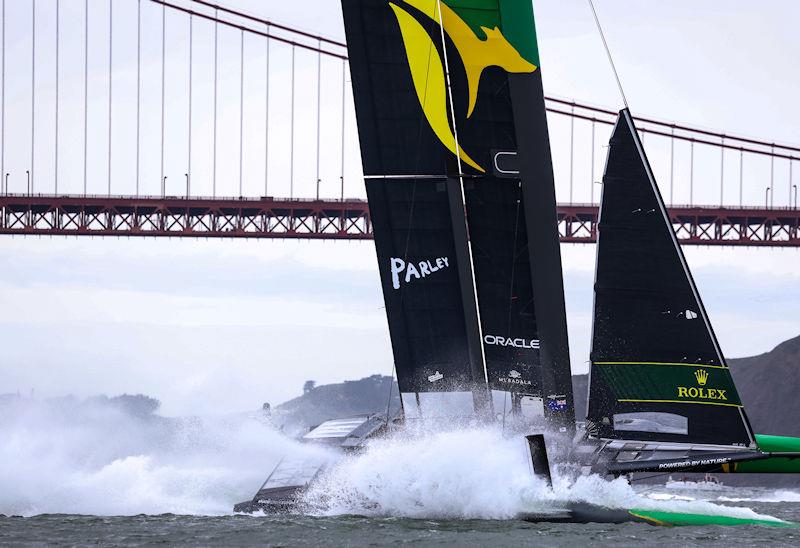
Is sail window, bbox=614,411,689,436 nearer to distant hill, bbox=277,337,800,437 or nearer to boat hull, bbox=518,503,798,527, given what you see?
boat hull, bbox=518,503,798,527

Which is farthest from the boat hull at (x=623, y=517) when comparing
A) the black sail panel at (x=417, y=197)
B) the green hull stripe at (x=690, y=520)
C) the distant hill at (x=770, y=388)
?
the distant hill at (x=770, y=388)

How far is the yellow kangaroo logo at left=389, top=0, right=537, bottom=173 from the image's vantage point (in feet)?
42.5

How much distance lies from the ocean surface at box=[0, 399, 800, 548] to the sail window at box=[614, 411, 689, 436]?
0.63 m

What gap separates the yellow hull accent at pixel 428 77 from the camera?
13.1 meters

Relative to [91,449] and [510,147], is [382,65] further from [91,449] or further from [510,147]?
[91,449]

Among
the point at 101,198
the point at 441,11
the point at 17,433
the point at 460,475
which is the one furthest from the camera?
the point at 101,198

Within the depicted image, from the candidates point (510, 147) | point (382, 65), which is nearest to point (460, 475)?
point (510, 147)

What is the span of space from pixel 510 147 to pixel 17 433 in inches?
238

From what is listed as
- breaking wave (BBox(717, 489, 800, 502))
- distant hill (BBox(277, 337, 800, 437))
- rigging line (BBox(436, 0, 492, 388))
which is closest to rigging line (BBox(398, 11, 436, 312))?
rigging line (BBox(436, 0, 492, 388))

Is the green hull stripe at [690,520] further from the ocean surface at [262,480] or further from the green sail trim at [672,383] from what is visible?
the green sail trim at [672,383]

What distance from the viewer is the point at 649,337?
13.5m

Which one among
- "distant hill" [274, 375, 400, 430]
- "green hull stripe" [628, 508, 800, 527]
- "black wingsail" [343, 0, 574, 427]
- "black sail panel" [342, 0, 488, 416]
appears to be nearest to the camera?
"green hull stripe" [628, 508, 800, 527]

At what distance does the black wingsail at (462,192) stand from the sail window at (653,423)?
65 centimetres

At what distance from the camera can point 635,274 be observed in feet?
44.4
